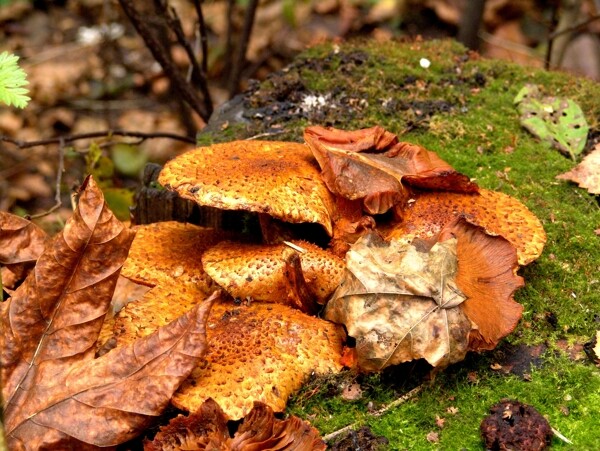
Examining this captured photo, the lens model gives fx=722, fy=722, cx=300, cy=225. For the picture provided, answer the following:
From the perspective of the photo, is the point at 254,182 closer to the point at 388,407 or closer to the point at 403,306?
the point at 403,306

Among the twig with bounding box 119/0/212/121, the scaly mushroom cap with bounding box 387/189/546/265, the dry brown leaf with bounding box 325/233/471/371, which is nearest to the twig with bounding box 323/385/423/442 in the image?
the dry brown leaf with bounding box 325/233/471/371

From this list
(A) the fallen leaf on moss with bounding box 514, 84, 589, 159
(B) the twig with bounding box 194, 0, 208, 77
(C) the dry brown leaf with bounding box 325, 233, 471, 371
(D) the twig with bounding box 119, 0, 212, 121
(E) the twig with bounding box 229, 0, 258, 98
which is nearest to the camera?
(C) the dry brown leaf with bounding box 325, 233, 471, 371

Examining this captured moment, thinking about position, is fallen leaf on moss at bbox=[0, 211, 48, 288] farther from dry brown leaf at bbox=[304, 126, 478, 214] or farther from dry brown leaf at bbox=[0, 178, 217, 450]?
dry brown leaf at bbox=[304, 126, 478, 214]

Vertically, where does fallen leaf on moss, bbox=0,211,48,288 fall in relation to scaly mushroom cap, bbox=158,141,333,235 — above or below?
below

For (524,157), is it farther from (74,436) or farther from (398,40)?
(74,436)

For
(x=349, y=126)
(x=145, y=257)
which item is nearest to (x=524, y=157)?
(x=349, y=126)

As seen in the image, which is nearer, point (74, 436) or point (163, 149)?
point (74, 436)
